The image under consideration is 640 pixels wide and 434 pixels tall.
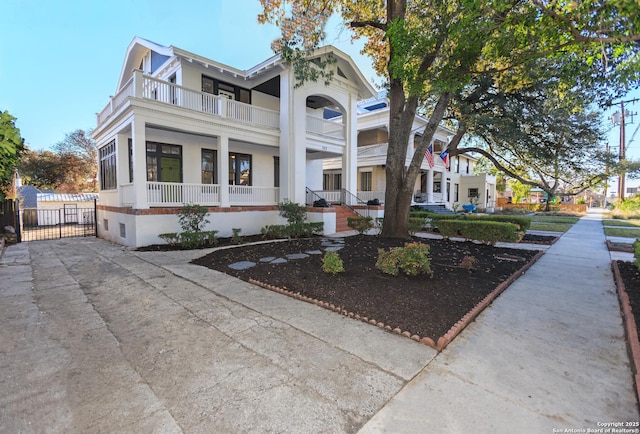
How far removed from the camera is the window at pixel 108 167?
1217cm

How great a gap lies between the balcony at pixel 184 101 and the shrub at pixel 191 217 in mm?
3701

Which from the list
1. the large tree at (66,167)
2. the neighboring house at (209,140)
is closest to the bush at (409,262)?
the neighboring house at (209,140)

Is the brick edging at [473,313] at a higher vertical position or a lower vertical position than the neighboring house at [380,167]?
lower

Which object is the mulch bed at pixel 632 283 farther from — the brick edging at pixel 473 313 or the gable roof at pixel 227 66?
the gable roof at pixel 227 66

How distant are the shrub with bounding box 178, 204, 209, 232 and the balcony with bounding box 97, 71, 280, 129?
3701mm

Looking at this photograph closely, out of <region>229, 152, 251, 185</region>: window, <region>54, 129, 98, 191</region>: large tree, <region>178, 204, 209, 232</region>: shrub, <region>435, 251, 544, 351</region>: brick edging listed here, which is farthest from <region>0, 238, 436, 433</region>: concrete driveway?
<region>54, 129, 98, 191</region>: large tree

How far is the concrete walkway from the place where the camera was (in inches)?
83.7

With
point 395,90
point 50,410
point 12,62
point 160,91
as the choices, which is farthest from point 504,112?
point 12,62

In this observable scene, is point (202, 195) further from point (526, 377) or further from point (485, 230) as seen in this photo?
point (526, 377)

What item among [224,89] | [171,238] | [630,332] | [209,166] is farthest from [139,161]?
[630,332]

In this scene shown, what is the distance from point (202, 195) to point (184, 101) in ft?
11.6

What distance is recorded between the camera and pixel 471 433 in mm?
1973

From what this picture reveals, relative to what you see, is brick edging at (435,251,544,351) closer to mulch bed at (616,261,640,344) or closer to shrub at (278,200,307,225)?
mulch bed at (616,261,640,344)

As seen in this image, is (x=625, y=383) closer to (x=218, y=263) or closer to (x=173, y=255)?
(x=218, y=263)
